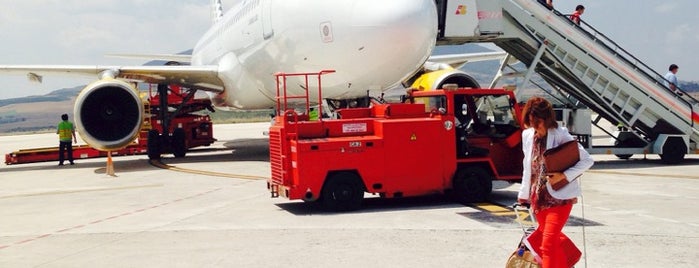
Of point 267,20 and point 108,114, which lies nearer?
point 267,20

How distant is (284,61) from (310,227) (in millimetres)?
6847

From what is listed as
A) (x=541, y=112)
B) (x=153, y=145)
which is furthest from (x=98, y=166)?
(x=541, y=112)

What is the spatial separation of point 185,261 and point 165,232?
6.00ft

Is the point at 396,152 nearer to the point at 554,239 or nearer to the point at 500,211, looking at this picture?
the point at 500,211

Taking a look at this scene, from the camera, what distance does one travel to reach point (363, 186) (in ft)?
33.0

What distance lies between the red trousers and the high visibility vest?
1824 cm

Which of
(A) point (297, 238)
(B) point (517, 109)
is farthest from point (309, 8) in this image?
(A) point (297, 238)

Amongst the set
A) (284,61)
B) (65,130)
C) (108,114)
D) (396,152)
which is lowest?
(396,152)

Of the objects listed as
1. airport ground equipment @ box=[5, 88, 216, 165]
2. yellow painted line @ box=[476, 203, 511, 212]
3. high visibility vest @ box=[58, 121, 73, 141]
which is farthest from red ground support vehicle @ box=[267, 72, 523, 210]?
high visibility vest @ box=[58, 121, 73, 141]

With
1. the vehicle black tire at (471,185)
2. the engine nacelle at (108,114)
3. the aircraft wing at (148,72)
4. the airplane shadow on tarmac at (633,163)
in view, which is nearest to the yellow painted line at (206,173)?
the engine nacelle at (108,114)

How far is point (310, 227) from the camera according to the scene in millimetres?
8727

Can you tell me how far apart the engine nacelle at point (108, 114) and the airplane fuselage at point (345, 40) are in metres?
3.60

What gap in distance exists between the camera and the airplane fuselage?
12.2m

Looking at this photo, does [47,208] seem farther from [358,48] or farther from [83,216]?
[358,48]
